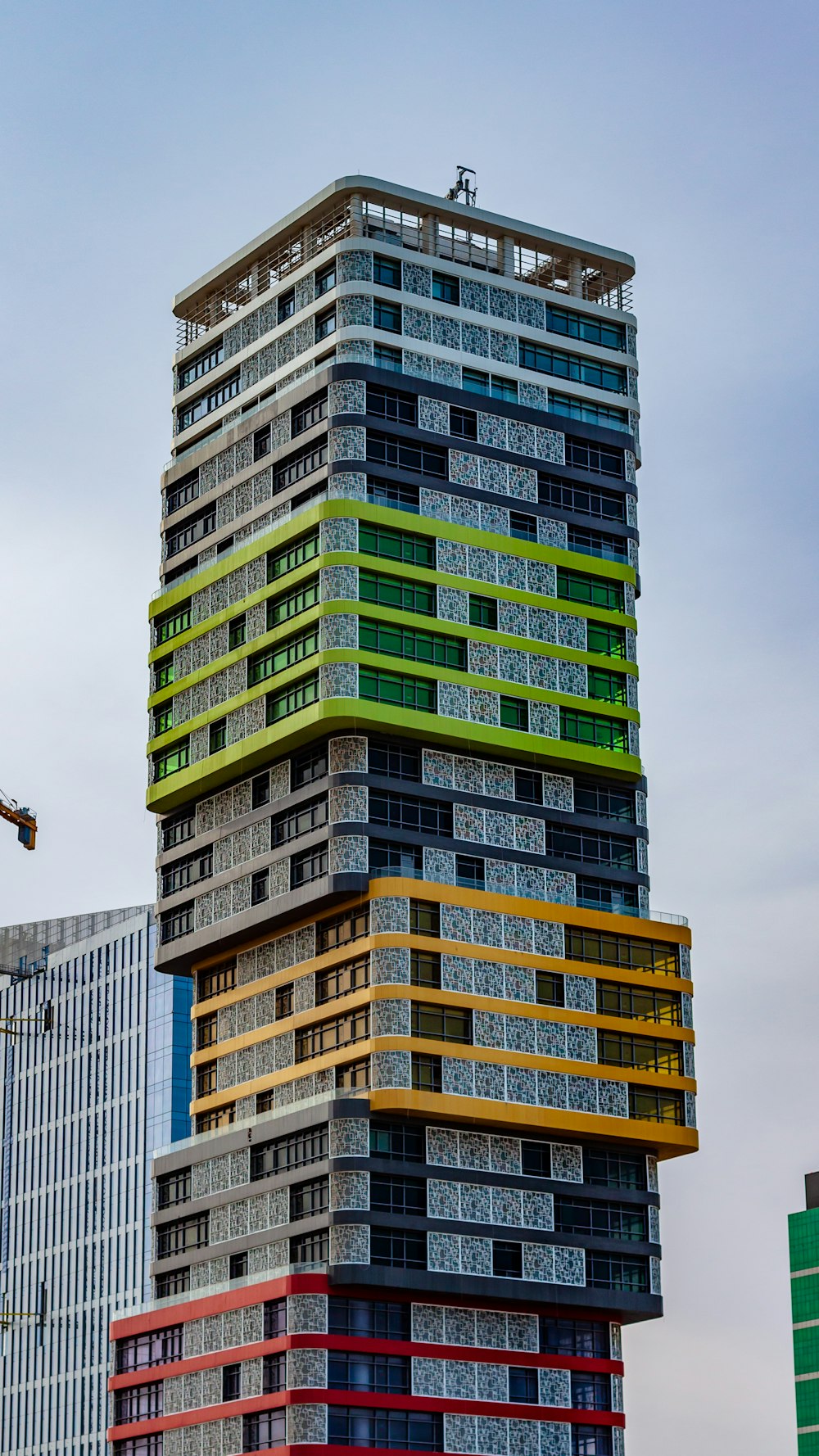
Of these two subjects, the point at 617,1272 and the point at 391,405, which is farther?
the point at 391,405

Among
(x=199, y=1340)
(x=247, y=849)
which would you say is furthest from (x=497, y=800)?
(x=199, y=1340)

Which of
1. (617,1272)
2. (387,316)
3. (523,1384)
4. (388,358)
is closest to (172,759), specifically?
(388,358)

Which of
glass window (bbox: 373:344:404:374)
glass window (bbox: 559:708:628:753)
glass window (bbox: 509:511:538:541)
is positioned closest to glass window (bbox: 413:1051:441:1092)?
glass window (bbox: 559:708:628:753)

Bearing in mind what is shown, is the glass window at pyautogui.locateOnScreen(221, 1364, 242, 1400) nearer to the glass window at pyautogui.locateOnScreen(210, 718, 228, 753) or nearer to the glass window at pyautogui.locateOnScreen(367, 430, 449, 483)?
the glass window at pyautogui.locateOnScreen(210, 718, 228, 753)

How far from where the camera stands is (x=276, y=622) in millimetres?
168375

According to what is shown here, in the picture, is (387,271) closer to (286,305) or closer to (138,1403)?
(286,305)

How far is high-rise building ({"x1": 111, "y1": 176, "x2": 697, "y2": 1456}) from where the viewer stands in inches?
6043

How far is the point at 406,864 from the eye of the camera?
160m

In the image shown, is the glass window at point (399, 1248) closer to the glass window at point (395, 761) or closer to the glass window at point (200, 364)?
the glass window at point (395, 761)

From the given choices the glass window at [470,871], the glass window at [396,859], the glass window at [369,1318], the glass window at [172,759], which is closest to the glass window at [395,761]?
the glass window at [396,859]

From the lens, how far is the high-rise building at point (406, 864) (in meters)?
154

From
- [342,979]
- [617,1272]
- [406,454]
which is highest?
[406,454]

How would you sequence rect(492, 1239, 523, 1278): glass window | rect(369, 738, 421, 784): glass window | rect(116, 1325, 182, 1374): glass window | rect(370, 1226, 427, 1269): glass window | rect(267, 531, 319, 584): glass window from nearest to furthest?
1. rect(370, 1226, 427, 1269): glass window
2. rect(492, 1239, 523, 1278): glass window
3. rect(369, 738, 421, 784): glass window
4. rect(116, 1325, 182, 1374): glass window
5. rect(267, 531, 319, 584): glass window

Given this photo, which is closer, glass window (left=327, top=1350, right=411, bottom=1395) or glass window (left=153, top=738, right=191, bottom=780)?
glass window (left=327, top=1350, right=411, bottom=1395)
